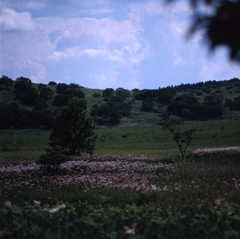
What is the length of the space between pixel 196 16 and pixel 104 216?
3.65 meters

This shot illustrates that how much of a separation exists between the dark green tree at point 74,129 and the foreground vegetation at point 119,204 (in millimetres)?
7321

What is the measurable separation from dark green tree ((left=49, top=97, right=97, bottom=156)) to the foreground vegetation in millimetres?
7321

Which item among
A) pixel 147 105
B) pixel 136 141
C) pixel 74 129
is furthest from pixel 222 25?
pixel 147 105

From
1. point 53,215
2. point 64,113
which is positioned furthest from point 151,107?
point 53,215

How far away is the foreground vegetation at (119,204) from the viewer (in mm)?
5504

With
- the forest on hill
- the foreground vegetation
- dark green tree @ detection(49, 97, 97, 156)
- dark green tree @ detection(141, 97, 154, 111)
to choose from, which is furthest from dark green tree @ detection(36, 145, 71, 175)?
dark green tree @ detection(141, 97, 154, 111)

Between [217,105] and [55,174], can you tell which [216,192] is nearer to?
[55,174]

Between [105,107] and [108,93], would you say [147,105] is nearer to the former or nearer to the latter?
[105,107]

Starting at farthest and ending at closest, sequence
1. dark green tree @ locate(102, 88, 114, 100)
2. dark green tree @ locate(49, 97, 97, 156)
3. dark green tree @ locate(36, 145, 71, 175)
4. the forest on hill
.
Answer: dark green tree @ locate(102, 88, 114, 100) < the forest on hill < dark green tree @ locate(49, 97, 97, 156) < dark green tree @ locate(36, 145, 71, 175)

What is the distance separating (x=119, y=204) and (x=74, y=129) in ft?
65.4

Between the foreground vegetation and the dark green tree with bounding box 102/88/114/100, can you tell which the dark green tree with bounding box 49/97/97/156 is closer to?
the foreground vegetation

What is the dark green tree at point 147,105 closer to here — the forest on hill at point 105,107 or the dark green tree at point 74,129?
the forest on hill at point 105,107

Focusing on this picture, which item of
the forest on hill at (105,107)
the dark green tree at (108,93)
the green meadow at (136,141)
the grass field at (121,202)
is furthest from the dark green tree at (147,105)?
the grass field at (121,202)

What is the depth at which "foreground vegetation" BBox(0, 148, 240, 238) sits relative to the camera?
18.1 feet
